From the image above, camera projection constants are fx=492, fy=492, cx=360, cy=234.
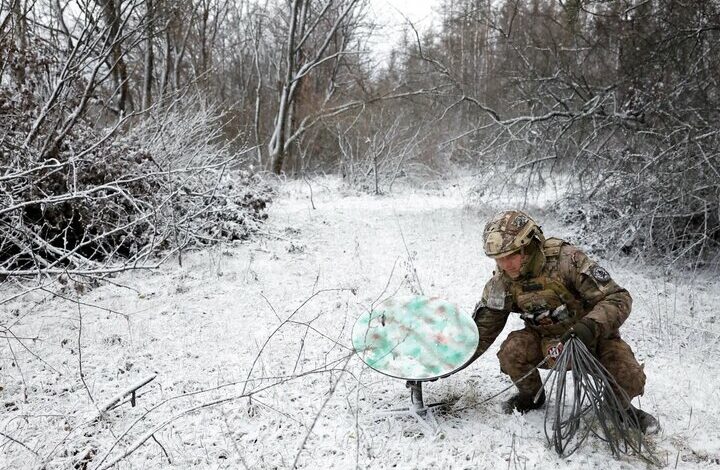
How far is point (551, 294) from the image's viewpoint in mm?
2557

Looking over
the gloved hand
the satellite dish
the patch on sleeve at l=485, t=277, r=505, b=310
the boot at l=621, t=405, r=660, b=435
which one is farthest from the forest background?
the boot at l=621, t=405, r=660, b=435

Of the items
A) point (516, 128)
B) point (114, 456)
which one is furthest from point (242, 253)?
point (516, 128)

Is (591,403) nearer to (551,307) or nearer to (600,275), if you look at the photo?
(551,307)

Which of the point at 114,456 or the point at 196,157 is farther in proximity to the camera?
the point at 196,157

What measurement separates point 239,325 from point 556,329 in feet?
8.25

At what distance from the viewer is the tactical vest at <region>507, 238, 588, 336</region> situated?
8.38ft

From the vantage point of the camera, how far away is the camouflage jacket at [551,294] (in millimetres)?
2455

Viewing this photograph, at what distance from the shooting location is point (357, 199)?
10492 millimetres

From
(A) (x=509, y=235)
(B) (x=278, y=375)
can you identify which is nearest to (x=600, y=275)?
(A) (x=509, y=235)

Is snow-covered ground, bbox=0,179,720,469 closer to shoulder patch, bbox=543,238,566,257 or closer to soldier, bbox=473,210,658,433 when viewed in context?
soldier, bbox=473,210,658,433

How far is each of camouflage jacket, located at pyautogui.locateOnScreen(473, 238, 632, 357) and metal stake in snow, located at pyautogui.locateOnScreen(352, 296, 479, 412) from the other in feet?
0.53

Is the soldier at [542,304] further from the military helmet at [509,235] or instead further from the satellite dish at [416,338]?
the satellite dish at [416,338]

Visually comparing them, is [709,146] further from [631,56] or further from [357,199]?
[357,199]

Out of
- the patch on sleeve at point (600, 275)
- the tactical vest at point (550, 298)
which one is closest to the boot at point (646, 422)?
the tactical vest at point (550, 298)
